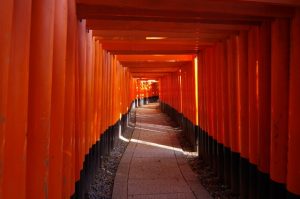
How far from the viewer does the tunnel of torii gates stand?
189cm

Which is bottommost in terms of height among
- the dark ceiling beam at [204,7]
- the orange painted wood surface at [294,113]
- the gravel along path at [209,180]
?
the gravel along path at [209,180]

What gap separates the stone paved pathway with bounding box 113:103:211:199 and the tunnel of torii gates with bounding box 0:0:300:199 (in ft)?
2.39

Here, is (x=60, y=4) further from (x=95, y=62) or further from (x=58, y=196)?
(x=95, y=62)

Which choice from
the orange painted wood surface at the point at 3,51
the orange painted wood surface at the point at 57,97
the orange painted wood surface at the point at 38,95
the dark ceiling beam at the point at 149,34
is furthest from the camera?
the dark ceiling beam at the point at 149,34

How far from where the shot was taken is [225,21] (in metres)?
4.54

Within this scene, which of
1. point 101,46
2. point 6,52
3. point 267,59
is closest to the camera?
point 6,52

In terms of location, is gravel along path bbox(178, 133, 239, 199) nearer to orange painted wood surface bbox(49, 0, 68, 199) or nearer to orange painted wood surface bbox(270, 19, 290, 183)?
orange painted wood surface bbox(270, 19, 290, 183)

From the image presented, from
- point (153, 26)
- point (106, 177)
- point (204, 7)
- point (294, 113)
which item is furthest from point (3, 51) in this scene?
point (106, 177)

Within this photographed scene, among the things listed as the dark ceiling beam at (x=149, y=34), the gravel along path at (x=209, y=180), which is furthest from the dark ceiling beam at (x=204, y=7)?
the gravel along path at (x=209, y=180)

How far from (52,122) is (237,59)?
3.76 m

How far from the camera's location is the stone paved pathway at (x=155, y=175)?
18.7ft

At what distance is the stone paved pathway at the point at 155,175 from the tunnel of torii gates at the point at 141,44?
0.73 metres

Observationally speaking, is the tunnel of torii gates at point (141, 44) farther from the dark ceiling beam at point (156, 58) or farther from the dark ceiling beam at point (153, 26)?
the dark ceiling beam at point (156, 58)

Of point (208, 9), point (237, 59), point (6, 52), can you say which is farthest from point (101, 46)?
point (6, 52)
